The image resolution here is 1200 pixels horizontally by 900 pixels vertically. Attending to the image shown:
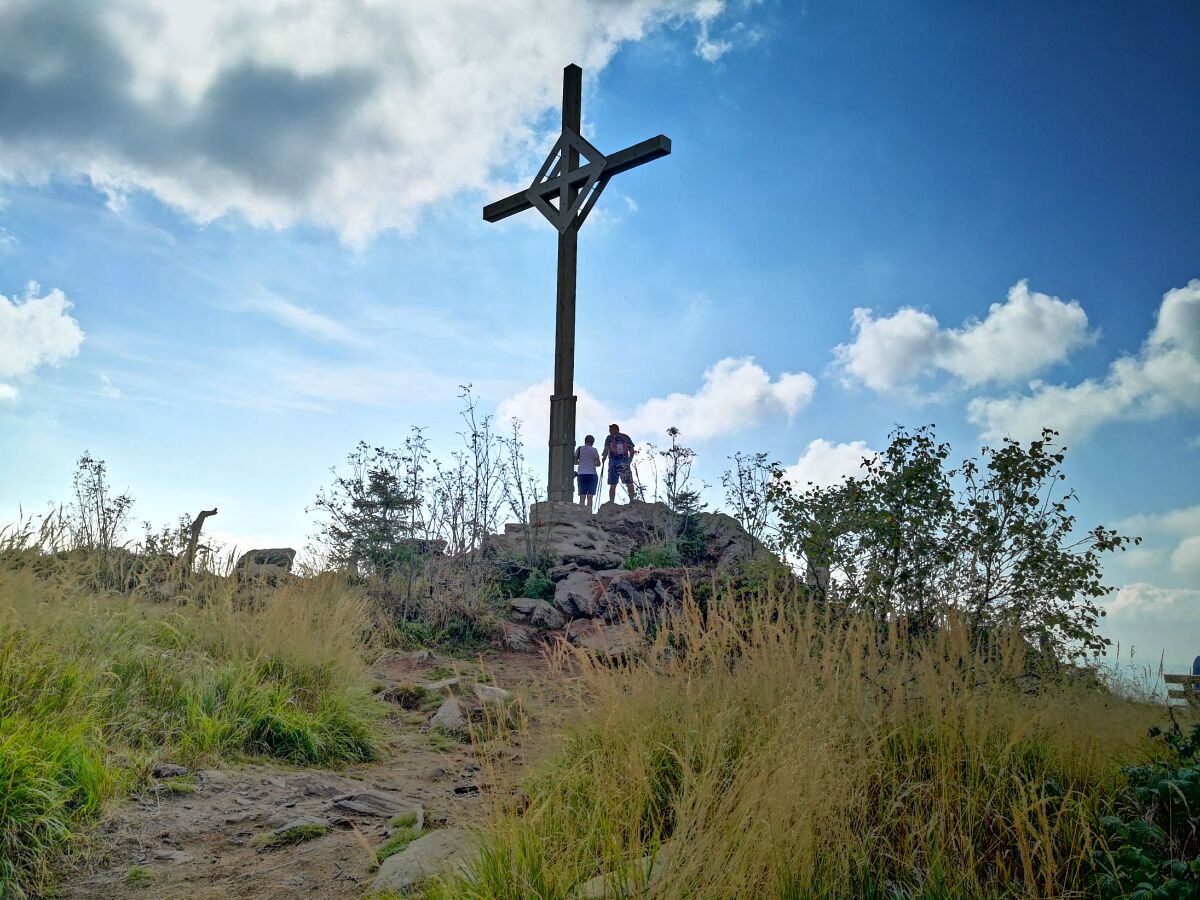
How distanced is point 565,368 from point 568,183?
9.27 ft

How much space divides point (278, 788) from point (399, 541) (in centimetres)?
544

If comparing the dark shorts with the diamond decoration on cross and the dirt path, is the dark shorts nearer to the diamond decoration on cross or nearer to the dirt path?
the diamond decoration on cross

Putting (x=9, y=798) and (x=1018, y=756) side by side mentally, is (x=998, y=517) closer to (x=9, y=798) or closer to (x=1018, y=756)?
(x=1018, y=756)

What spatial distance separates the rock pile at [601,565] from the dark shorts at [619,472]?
23.7 inches

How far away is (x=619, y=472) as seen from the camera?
1435cm

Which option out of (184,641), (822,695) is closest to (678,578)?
(184,641)

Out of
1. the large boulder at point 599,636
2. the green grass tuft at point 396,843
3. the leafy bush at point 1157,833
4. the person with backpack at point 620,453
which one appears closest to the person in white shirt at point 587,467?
the person with backpack at point 620,453

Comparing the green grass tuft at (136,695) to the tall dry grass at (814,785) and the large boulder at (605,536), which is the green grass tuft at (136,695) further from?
the large boulder at (605,536)

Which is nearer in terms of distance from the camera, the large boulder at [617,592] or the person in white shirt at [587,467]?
the large boulder at [617,592]

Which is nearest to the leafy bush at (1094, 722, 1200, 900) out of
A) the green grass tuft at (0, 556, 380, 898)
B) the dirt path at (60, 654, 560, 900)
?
the dirt path at (60, 654, 560, 900)

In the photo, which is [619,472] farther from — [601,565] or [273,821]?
[273,821]

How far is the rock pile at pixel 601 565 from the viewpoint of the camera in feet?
30.0

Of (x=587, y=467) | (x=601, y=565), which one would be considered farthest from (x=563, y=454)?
(x=601, y=565)

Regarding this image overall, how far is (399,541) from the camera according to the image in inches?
410
